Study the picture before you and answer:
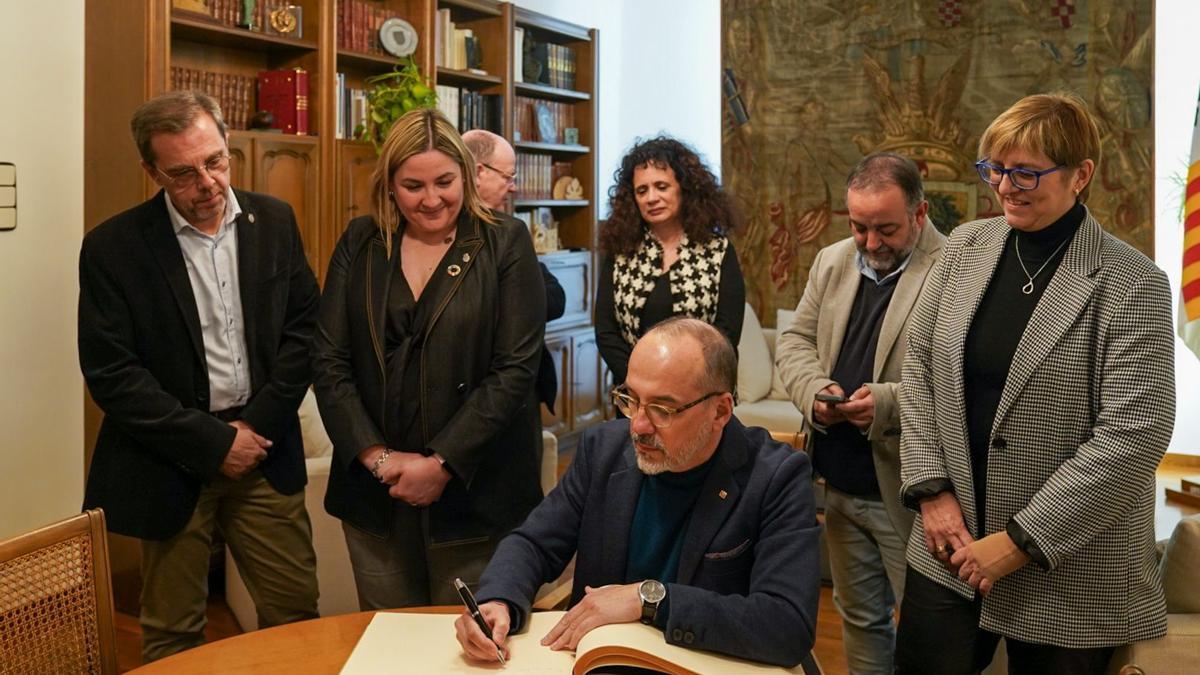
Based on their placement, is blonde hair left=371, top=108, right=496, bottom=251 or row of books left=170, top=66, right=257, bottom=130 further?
row of books left=170, top=66, right=257, bottom=130

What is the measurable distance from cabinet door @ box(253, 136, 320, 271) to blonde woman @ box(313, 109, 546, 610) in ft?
8.03

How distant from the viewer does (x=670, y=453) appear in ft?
6.25

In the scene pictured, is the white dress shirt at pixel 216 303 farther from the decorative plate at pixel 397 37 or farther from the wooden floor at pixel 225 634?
the decorative plate at pixel 397 37

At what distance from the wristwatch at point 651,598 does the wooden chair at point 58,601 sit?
1.01 metres

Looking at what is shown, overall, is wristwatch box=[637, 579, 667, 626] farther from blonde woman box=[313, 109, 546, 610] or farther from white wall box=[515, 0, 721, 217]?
white wall box=[515, 0, 721, 217]

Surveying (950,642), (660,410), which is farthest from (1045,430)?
(660,410)

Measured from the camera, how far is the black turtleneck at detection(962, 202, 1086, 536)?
2129 millimetres

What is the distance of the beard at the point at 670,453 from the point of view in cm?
190

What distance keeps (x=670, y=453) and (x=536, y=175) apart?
5325 millimetres

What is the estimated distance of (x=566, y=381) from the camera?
702cm

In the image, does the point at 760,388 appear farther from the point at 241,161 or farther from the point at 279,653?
the point at 279,653

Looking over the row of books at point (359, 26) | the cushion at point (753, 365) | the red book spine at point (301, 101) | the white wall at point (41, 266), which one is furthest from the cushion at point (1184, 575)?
the row of books at point (359, 26)

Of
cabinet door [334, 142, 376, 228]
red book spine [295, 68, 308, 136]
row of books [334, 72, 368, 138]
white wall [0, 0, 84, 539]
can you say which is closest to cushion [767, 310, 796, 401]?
cabinet door [334, 142, 376, 228]

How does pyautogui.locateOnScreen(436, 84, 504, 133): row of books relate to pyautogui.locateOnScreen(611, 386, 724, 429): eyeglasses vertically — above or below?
above
